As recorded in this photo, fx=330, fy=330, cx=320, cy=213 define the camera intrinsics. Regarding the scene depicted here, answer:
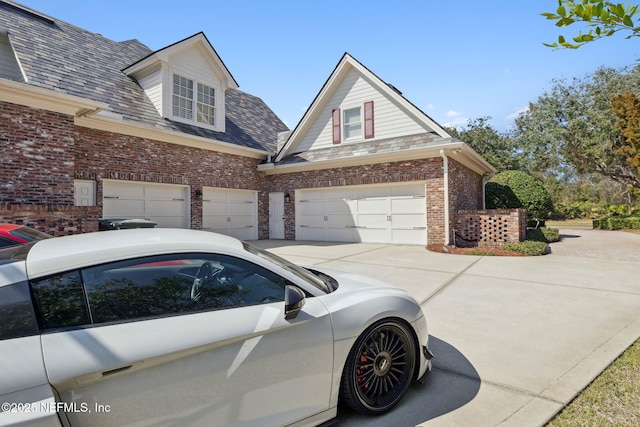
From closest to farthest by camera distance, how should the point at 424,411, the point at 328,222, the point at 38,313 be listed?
the point at 38,313
the point at 424,411
the point at 328,222

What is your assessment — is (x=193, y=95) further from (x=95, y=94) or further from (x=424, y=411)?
(x=424, y=411)

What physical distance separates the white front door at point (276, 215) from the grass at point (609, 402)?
12080 mm

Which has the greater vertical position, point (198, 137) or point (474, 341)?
point (198, 137)

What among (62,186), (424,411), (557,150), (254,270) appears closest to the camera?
(254,270)

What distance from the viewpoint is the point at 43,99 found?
7160 mm

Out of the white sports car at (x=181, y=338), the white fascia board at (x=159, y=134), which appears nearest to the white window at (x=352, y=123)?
the white fascia board at (x=159, y=134)

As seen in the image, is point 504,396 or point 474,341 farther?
point 474,341

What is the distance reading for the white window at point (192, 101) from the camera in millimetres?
11523

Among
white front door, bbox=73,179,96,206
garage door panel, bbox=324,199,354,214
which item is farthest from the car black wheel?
garage door panel, bbox=324,199,354,214

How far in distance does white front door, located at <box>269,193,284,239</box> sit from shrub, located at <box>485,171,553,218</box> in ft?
32.0

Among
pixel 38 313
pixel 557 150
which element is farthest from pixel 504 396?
pixel 557 150

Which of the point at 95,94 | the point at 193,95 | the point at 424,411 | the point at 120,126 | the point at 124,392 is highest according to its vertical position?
the point at 193,95

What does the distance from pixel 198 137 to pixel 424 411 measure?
1075cm

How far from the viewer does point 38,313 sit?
1456mm
